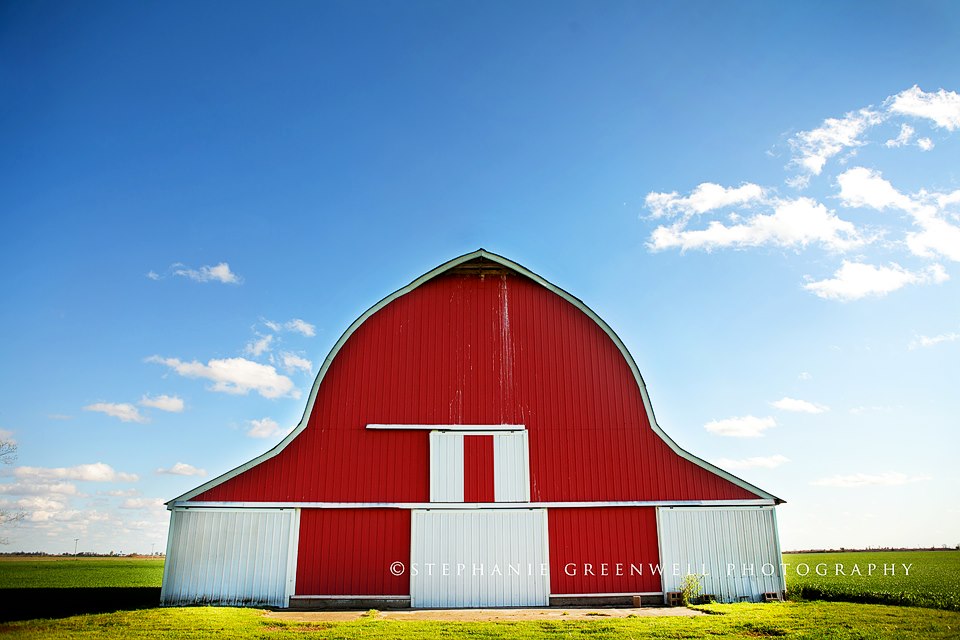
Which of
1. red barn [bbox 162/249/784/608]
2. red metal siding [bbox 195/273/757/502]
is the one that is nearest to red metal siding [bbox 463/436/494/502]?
red barn [bbox 162/249/784/608]

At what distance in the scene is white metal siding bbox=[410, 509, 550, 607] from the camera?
15.5 meters

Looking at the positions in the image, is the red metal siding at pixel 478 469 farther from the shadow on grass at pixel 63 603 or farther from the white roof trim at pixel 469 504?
the shadow on grass at pixel 63 603

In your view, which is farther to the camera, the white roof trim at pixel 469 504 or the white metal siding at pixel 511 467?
the white metal siding at pixel 511 467

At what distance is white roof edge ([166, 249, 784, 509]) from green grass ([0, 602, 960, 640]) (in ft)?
10.7

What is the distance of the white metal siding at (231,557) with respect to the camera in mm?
15016

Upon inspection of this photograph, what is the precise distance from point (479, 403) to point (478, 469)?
1.66 metres

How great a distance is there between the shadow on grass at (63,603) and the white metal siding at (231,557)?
3.35ft

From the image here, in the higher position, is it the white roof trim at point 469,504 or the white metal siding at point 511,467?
the white metal siding at point 511,467

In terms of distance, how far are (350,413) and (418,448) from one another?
6.37ft

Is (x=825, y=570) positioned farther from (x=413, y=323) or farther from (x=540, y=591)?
(x=413, y=323)

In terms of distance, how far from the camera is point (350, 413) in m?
16.5

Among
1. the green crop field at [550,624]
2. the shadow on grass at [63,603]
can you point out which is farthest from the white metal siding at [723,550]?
the shadow on grass at [63,603]

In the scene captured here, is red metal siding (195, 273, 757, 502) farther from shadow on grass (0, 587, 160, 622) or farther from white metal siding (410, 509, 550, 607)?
shadow on grass (0, 587, 160, 622)

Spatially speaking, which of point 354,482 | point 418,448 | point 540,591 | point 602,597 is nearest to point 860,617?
point 602,597
